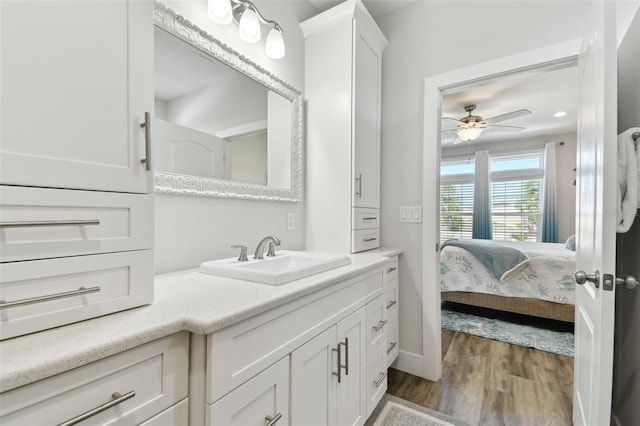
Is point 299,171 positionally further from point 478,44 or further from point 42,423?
point 42,423

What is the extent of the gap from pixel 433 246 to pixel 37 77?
2.02m

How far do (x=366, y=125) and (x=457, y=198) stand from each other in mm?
4884

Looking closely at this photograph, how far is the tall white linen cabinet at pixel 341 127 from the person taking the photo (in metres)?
1.88

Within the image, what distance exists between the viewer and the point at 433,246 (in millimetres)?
2020

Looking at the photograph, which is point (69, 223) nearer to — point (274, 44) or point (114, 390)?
point (114, 390)

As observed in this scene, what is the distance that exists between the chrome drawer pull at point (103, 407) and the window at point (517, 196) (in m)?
6.34

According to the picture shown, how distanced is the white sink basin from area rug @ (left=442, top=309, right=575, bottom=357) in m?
2.07

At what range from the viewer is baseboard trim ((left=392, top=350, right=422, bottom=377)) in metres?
2.07

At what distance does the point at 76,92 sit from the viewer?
2.20ft

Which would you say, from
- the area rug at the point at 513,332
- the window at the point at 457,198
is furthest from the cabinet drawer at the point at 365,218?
the window at the point at 457,198

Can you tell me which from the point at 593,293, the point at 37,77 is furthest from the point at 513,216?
the point at 37,77

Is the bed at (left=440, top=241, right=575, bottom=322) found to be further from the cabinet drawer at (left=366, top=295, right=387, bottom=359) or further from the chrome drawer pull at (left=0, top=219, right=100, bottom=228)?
the chrome drawer pull at (left=0, top=219, right=100, bottom=228)

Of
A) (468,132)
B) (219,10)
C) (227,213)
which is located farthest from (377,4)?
(468,132)

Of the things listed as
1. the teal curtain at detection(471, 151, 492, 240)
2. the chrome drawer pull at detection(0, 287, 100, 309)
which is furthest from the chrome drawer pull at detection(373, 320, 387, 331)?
the teal curtain at detection(471, 151, 492, 240)
